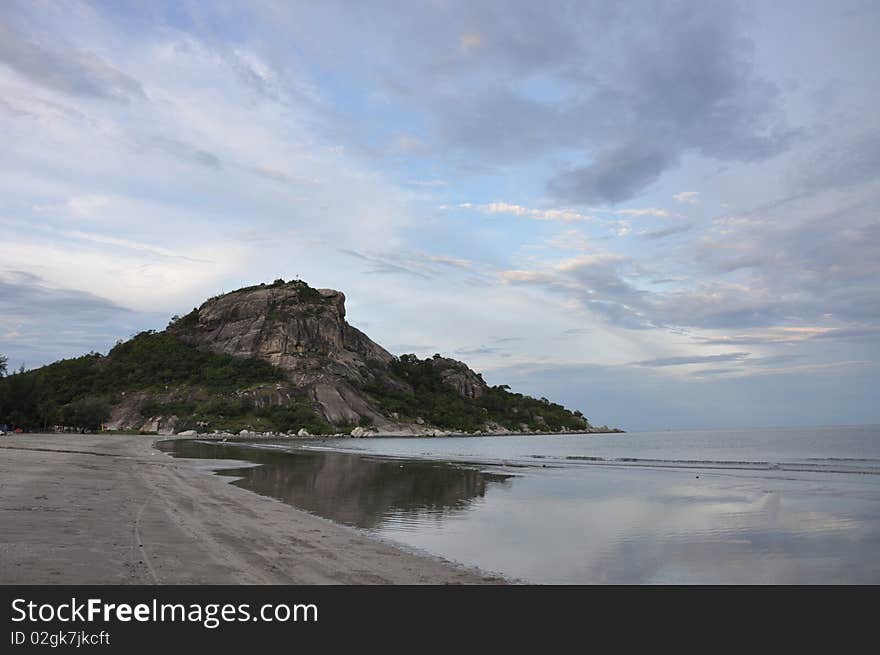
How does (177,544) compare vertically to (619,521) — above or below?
above

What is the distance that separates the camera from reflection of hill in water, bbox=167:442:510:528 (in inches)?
983

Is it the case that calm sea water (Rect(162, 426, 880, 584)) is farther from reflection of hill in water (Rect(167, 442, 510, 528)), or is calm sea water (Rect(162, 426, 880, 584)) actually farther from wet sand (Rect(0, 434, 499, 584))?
wet sand (Rect(0, 434, 499, 584))

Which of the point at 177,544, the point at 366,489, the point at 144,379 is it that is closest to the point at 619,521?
the point at 366,489

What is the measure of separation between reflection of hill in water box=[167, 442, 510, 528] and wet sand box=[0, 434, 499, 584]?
2.93m

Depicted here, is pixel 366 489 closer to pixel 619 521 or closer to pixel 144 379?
pixel 619 521

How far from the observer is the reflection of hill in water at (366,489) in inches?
983

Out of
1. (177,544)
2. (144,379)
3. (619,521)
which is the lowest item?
(619,521)

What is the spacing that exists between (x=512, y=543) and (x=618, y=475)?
33.2 m

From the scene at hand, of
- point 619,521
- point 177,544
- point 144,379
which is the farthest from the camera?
point 144,379

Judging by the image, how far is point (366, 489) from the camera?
33.4 metres

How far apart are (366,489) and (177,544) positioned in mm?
19472

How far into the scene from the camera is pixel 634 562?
15727 millimetres

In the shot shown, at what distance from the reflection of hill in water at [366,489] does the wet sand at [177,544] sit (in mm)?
2931
